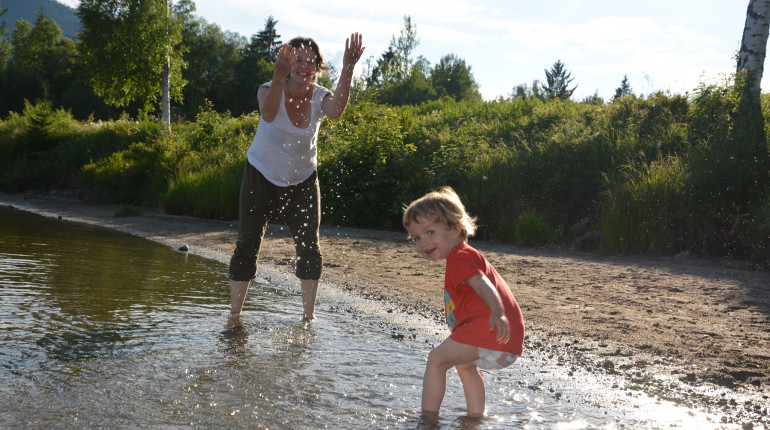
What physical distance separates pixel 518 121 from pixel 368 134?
4855mm

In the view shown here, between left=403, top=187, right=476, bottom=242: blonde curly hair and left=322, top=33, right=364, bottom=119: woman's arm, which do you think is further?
left=322, top=33, right=364, bottom=119: woman's arm

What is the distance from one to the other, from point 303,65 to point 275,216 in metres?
1.22

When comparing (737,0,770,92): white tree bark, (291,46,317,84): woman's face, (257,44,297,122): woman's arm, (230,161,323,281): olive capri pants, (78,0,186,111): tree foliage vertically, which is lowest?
(230,161,323,281): olive capri pants

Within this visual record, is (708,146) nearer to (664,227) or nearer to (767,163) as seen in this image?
(767,163)

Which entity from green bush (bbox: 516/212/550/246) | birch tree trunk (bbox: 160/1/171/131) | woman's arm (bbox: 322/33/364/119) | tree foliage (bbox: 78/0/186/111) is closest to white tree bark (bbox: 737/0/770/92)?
green bush (bbox: 516/212/550/246)

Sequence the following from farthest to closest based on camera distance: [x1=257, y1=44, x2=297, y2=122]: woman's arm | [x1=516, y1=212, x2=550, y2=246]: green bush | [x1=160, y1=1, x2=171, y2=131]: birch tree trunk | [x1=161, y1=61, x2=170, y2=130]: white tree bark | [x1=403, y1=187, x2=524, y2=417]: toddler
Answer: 1. [x1=160, y1=1, x2=171, y2=131]: birch tree trunk
2. [x1=161, y1=61, x2=170, y2=130]: white tree bark
3. [x1=516, y1=212, x2=550, y2=246]: green bush
4. [x1=257, y1=44, x2=297, y2=122]: woman's arm
5. [x1=403, y1=187, x2=524, y2=417]: toddler

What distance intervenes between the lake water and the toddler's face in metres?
0.86

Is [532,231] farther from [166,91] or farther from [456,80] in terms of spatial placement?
[456,80]

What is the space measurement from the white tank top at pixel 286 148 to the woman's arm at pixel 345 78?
7 centimetres

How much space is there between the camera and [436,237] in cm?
324

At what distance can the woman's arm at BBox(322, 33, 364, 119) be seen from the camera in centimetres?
470

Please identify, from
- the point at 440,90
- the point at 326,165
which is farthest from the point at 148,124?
the point at 440,90

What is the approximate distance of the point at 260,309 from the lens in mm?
5852

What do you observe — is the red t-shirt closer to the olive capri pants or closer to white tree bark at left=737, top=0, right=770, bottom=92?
the olive capri pants
